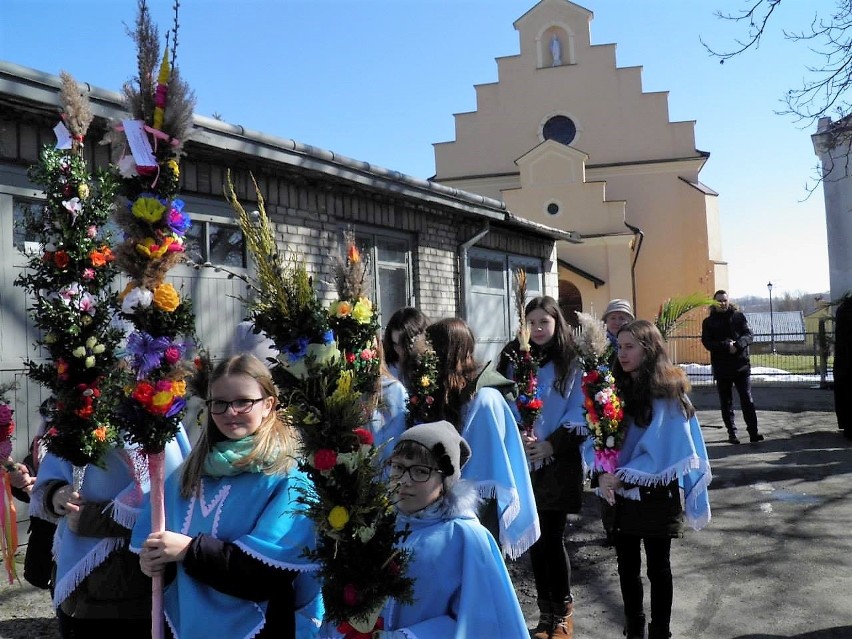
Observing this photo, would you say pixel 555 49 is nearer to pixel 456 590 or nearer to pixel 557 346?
pixel 557 346

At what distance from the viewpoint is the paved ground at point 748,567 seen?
4562 millimetres

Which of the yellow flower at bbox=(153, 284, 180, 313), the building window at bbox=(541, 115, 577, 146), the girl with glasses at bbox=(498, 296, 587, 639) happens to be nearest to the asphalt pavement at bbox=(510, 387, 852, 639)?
the girl with glasses at bbox=(498, 296, 587, 639)

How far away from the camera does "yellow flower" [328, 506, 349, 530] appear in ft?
6.57

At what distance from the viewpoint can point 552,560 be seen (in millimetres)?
4367

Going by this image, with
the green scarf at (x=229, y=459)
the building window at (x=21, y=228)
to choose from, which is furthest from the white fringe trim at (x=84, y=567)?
the building window at (x=21, y=228)

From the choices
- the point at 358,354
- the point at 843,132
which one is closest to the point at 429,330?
the point at 358,354

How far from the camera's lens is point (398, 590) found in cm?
209

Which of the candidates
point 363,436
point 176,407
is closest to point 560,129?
point 176,407

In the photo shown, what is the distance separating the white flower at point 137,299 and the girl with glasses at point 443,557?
0.95m

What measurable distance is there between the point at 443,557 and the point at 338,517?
0.62 meters

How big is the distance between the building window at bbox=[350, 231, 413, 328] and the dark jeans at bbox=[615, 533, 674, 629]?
5563 millimetres

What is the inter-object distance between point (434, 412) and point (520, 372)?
852 millimetres

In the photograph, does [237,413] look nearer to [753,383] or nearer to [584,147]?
[753,383]

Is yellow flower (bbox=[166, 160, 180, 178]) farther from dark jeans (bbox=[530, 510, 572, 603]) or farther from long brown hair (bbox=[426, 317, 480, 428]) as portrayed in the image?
dark jeans (bbox=[530, 510, 572, 603])
